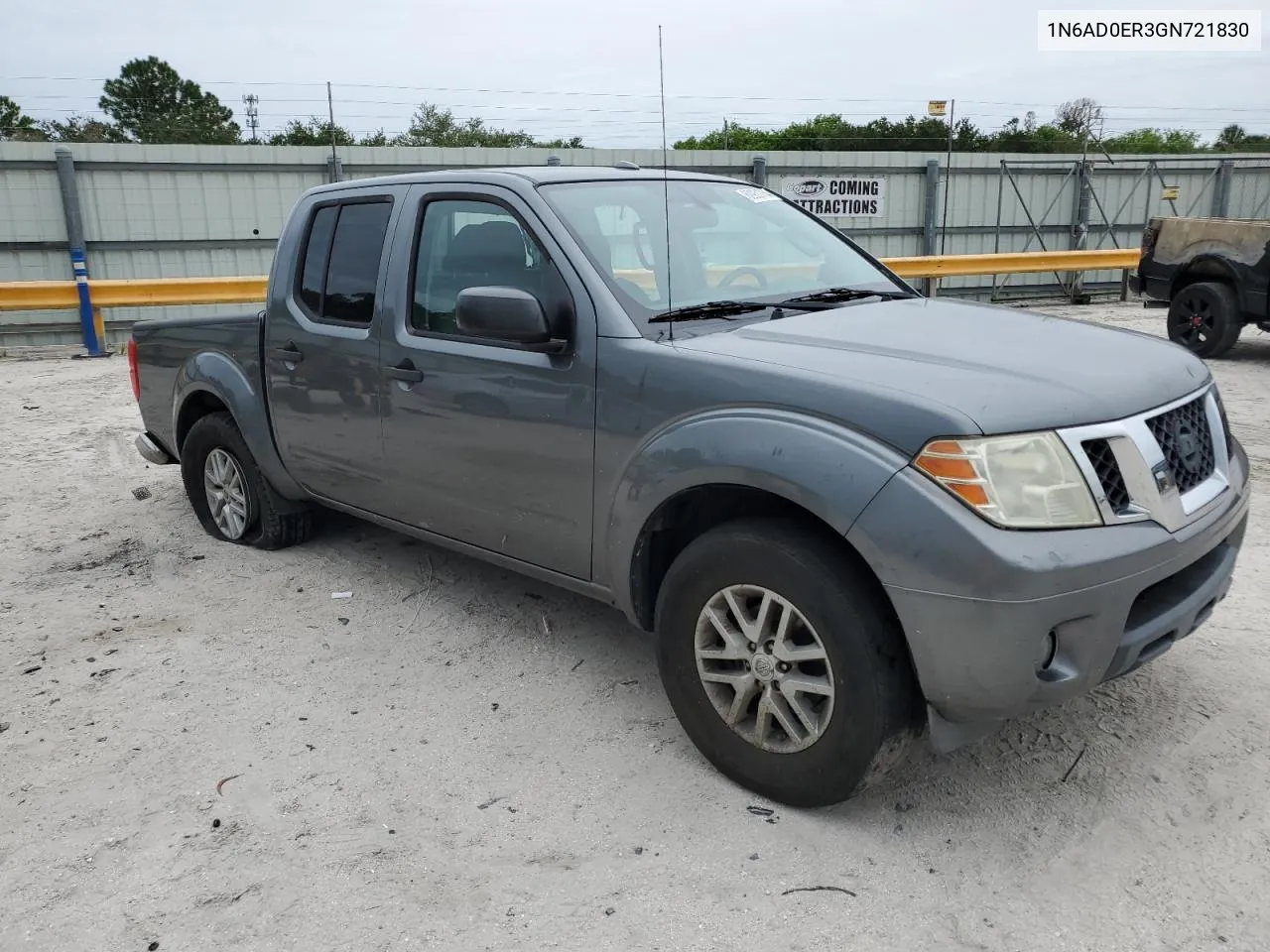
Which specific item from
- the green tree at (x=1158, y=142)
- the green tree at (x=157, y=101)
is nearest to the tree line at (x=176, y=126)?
the green tree at (x=157, y=101)

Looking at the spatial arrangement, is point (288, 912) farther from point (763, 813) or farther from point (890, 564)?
point (890, 564)

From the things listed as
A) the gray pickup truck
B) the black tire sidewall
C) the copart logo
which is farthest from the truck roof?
the copart logo

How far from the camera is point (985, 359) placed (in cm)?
282

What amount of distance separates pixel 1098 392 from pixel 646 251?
5.23ft

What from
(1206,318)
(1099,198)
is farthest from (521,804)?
(1099,198)

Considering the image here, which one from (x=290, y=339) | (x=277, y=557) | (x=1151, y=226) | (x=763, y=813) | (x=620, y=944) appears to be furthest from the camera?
(x=1151, y=226)

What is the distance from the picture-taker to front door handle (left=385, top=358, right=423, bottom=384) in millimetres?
3830

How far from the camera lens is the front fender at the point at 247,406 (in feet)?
15.8

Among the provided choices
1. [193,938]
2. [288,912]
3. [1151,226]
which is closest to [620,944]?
[288,912]

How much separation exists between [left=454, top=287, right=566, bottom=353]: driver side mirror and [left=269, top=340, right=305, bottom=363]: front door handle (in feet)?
4.82

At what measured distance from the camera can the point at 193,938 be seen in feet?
8.09

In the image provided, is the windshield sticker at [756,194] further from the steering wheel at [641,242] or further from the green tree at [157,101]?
the green tree at [157,101]

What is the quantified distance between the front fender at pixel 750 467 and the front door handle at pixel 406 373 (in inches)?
42.5

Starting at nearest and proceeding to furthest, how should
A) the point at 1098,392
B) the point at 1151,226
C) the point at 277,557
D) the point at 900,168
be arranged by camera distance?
1. the point at 1098,392
2. the point at 277,557
3. the point at 1151,226
4. the point at 900,168
